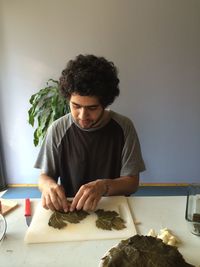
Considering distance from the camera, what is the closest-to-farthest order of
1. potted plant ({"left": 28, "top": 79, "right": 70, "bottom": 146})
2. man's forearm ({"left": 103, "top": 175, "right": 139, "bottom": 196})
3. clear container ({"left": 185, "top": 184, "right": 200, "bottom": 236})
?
1. clear container ({"left": 185, "top": 184, "right": 200, "bottom": 236})
2. man's forearm ({"left": 103, "top": 175, "right": 139, "bottom": 196})
3. potted plant ({"left": 28, "top": 79, "right": 70, "bottom": 146})

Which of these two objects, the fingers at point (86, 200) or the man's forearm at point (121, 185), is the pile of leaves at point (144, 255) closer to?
the fingers at point (86, 200)

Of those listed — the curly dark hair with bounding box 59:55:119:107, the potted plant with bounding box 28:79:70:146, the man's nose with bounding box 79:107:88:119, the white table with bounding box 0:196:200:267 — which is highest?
the curly dark hair with bounding box 59:55:119:107

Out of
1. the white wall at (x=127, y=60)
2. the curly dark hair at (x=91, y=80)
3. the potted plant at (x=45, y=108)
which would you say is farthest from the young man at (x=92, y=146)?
the white wall at (x=127, y=60)

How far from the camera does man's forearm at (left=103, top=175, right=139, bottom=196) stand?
101 centimetres

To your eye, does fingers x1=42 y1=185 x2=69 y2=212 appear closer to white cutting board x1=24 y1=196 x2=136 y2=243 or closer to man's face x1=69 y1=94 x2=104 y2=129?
white cutting board x1=24 y1=196 x2=136 y2=243

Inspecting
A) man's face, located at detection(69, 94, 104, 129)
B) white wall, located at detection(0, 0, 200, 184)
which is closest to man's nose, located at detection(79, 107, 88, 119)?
man's face, located at detection(69, 94, 104, 129)

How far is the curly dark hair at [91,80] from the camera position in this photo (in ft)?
3.40

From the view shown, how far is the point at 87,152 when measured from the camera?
1.20 metres

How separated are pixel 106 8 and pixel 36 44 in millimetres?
701

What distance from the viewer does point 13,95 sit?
2.41m

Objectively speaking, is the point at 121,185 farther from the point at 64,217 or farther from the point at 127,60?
the point at 127,60

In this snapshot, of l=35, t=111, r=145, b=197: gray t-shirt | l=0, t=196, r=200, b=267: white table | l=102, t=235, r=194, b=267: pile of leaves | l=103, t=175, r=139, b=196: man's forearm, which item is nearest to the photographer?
l=102, t=235, r=194, b=267: pile of leaves

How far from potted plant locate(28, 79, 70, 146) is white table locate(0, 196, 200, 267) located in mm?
1309

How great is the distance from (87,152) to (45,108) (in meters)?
1.18
